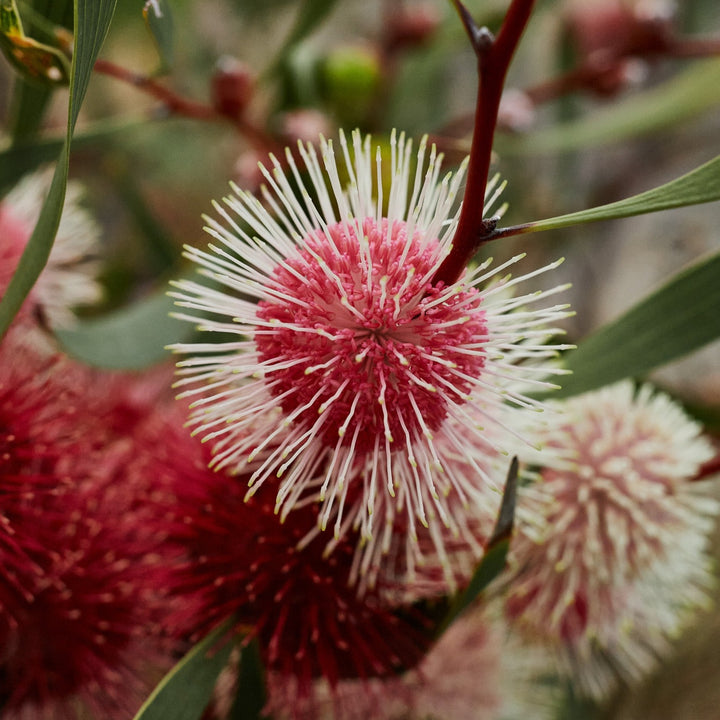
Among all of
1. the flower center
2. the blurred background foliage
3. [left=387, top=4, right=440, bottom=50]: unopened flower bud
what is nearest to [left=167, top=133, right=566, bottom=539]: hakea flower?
the flower center

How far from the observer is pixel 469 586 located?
49cm

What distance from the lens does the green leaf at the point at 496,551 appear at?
0.44 metres

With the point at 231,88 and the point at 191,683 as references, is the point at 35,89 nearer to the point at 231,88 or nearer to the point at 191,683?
the point at 231,88

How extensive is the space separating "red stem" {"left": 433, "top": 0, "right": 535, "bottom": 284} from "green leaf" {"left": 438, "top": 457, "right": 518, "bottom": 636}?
0.14 meters

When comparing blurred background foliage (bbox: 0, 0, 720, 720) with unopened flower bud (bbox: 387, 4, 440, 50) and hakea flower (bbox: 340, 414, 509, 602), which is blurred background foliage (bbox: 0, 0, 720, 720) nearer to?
unopened flower bud (bbox: 387, 4, 440, 50)

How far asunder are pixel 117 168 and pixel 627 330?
2.28 feet

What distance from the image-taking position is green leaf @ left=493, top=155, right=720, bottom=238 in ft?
1.27

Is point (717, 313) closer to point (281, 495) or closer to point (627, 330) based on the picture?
point (627, 330)

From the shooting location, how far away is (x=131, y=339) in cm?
63

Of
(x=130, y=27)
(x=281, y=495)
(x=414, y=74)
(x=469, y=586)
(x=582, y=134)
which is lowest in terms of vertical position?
(x=469, y=586)

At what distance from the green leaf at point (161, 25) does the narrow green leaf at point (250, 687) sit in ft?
1.44

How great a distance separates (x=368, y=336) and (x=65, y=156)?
8.2 inches

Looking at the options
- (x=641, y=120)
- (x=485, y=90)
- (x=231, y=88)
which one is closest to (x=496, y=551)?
(x=485, y=90)

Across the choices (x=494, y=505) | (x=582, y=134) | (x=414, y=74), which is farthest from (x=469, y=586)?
(x=414, y=74)
